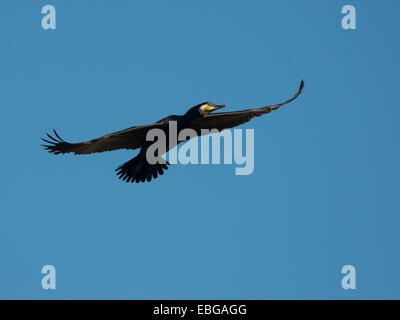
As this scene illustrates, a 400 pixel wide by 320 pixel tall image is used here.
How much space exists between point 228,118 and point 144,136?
59.4 inches

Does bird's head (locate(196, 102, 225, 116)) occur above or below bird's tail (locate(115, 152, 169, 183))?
above

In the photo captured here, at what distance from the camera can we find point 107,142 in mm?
15797

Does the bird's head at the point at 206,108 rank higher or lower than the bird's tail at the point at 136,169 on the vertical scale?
higher

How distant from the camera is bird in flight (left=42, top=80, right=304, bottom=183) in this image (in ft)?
51.1

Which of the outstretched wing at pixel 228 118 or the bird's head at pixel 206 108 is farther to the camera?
the outstretched wing at pixel 228 118

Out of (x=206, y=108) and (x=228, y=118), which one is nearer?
(x=206, y=108)

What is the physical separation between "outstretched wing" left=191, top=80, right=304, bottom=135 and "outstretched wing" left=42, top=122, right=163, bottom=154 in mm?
839

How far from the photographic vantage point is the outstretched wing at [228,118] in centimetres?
1586

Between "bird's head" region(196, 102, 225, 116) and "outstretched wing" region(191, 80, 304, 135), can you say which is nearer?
"bird's head" region(196, 102, 225, 116)

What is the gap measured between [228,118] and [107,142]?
2152mm

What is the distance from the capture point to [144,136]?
52.3 ft
